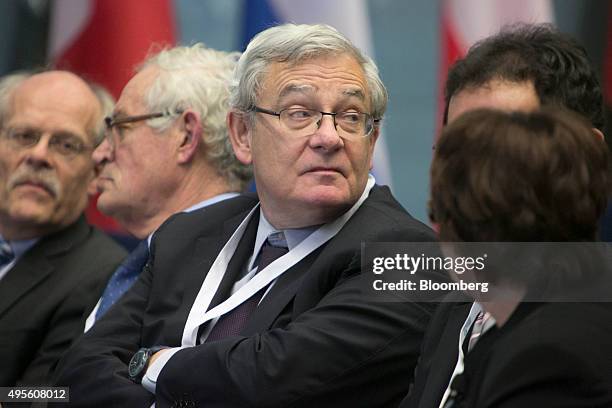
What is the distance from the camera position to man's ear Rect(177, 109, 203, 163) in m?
3.96

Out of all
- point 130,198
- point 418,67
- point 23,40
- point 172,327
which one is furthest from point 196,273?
point 23,40

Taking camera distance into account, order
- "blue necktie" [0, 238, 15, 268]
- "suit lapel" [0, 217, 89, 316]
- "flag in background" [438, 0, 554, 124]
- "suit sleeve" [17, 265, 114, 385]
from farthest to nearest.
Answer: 1. "flag in background" [438, 0, 554, 124]
2. "blue necktie" [0, 238, 15, 268]
3. "suit lapel" [0, 217, 89, 316]
4. "suit sleeve" [17, 265, 114, 385]

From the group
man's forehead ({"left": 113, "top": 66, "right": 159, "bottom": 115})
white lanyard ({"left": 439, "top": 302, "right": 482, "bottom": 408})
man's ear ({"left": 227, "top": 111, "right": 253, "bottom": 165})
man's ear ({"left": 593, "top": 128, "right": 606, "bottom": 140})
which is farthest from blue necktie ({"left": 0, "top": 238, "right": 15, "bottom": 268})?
man's ear ({"left": 593, "top": 128, "right": 606, "bottom": 140})

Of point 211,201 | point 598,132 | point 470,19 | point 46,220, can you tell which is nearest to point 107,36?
point 46,220

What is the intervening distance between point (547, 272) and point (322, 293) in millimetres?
956

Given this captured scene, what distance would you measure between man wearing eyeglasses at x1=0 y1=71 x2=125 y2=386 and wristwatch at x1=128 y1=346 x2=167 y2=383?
3.04 feet

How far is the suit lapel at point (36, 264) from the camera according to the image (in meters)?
4.11

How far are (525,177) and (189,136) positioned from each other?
2.16 meters

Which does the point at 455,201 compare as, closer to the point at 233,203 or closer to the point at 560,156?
the point at 560,156

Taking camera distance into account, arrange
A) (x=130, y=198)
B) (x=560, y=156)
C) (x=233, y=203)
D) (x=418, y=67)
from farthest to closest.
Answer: (x=418, y=67)
(x=130, y=198)
(x=233, y=203)
(x=560, y=156)

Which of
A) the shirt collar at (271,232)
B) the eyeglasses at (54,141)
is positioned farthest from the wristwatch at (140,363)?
the eyeglasses at (54,141)

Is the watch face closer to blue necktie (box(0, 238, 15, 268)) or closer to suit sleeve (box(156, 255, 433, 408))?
suit sleeve (box(156, 255, 433, 408))

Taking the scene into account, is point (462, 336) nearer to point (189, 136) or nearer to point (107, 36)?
point (189, 136)

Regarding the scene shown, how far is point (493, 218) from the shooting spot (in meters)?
2.04
